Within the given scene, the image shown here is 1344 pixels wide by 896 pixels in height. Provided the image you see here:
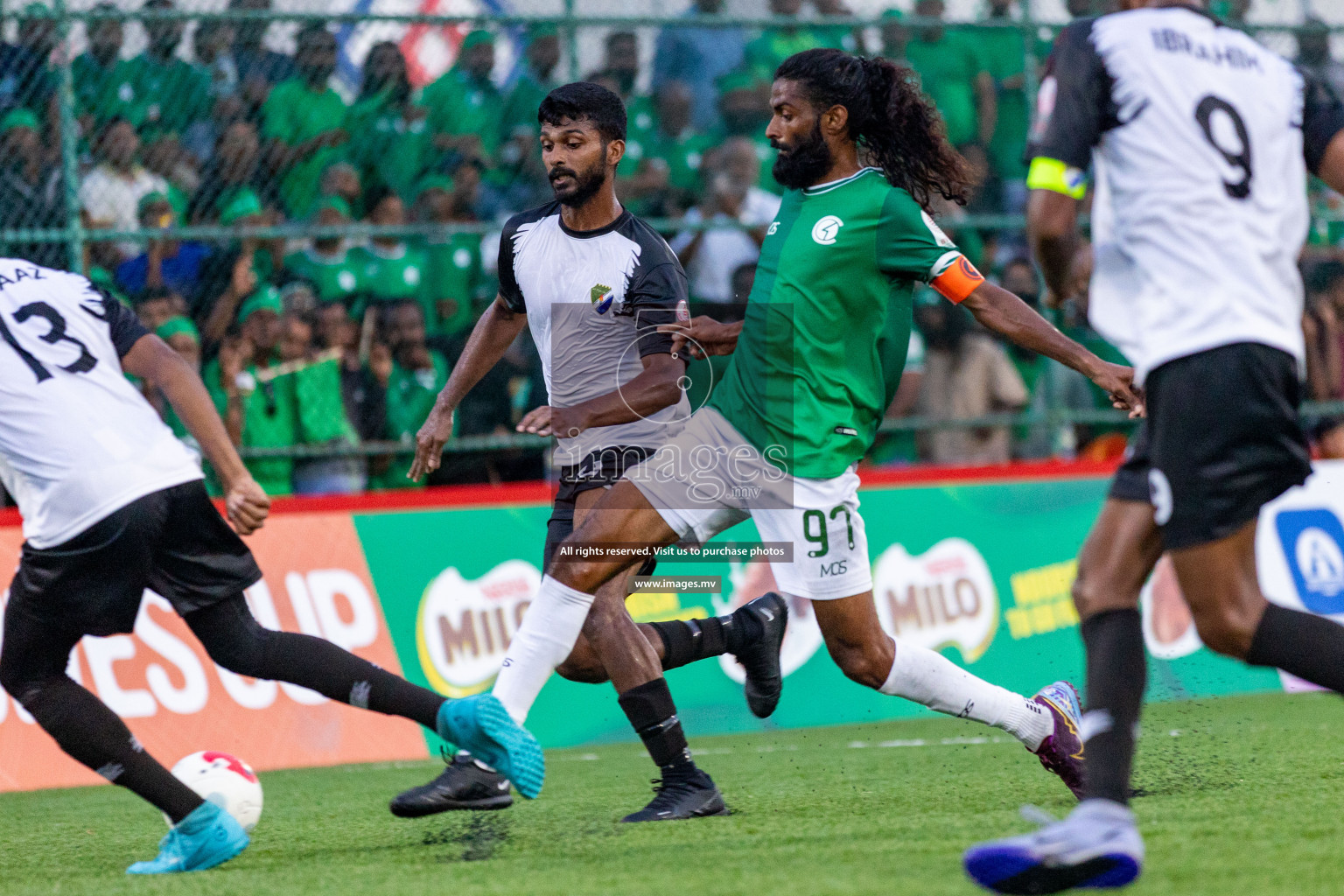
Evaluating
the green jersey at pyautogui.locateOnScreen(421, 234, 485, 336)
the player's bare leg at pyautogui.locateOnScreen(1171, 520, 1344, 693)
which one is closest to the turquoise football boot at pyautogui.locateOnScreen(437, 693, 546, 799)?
the player's bare leg at pyautogui.locateOnScreen(1171, 520, 1344, 693)

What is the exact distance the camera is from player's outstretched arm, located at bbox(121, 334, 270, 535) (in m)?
4.74

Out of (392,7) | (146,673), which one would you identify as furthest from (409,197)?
(146,673)

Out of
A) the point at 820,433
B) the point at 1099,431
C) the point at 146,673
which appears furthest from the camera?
the point at 1099,431

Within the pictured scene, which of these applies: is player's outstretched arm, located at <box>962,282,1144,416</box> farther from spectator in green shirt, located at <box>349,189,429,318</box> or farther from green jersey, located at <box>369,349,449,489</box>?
spectator in green shirt, located at <box>349,189,429,318</box>

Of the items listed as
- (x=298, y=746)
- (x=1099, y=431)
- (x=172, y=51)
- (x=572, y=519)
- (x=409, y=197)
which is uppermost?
(x=172, y=51)

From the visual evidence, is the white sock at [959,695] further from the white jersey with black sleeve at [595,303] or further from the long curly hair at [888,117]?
the long curly hair at [888,117]

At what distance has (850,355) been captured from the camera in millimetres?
5363

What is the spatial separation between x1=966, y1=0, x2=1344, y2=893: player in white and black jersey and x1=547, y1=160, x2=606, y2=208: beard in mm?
2391

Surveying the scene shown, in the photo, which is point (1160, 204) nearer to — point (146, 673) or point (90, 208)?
point (146, 673)

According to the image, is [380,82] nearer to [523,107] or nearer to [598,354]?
[523,107]

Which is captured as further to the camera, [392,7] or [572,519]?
[392,7]

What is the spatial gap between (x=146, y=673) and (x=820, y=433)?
417cm

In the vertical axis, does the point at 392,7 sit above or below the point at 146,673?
above

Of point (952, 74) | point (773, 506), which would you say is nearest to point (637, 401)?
point (773, 506)
